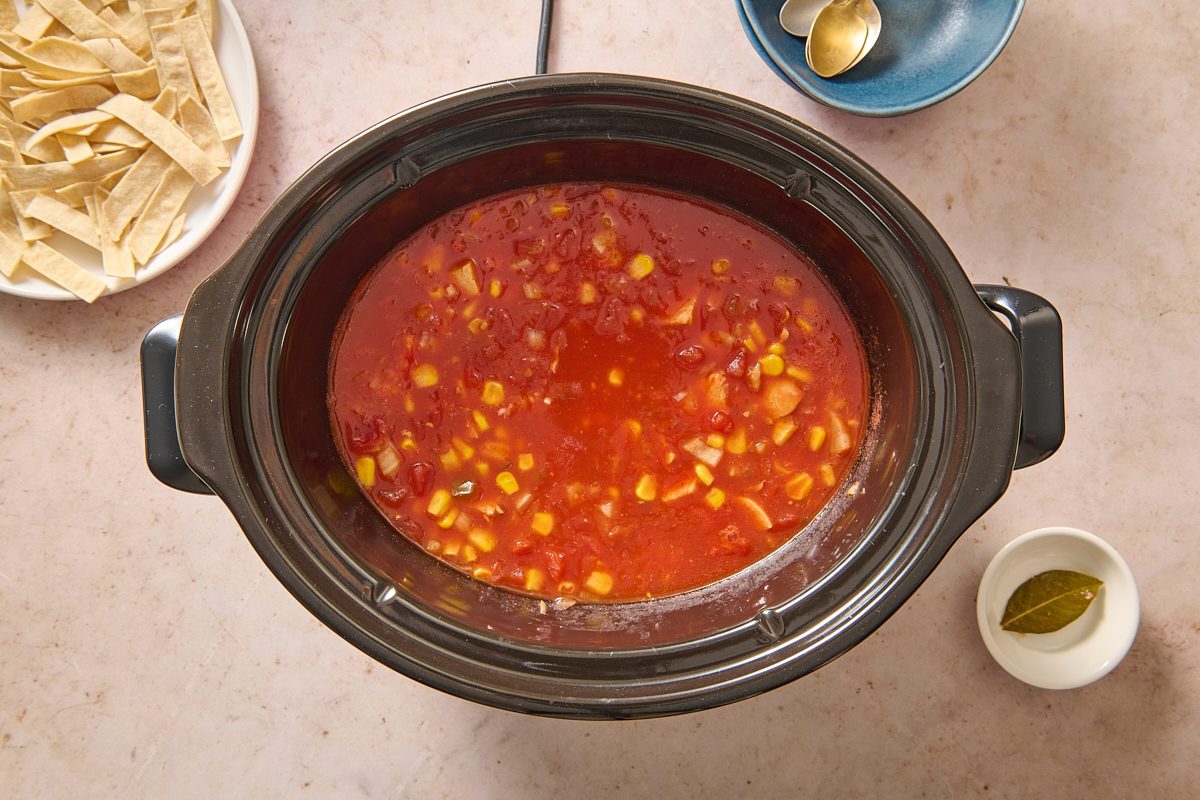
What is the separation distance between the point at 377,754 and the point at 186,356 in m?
1.06

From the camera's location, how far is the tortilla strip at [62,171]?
1895mm

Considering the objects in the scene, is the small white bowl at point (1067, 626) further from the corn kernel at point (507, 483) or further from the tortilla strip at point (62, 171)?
the tortilla strip at point (62, 171)

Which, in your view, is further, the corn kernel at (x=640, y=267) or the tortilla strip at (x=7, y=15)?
the tortilla strip at (x=7, y=15)

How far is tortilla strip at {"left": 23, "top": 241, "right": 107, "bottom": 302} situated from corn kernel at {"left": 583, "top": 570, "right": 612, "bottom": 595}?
4.07 ft

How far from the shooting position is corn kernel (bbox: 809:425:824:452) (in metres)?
1.76

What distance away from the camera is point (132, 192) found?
6.26ft

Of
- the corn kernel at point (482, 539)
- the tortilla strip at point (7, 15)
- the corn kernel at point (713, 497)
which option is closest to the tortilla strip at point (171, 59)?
the tortilla strip at point (7, 15)

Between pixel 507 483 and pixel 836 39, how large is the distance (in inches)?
Answer: 46.7

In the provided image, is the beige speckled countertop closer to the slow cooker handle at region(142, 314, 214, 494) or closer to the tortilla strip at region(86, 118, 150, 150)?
the tortilla strip at region(86, 118, 150, 150)

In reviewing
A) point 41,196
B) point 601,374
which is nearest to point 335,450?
point 601,374

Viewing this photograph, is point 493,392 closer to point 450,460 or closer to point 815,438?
point 450,460

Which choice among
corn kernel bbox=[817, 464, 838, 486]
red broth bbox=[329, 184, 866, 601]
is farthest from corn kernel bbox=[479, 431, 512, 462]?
corn kernel bbox=[817, 464, 838, 486]

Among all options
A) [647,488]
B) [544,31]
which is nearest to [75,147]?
[544,31]

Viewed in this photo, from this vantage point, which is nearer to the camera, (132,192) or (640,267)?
(640,267)
